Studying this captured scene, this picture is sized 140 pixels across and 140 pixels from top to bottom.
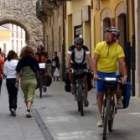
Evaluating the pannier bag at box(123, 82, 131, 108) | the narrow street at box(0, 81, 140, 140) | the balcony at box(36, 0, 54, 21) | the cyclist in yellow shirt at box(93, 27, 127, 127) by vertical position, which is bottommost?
the narrow street at box(0, 81, 140, 140)

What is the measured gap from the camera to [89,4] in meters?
26.0

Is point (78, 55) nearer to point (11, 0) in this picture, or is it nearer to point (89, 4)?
point (89, 4)

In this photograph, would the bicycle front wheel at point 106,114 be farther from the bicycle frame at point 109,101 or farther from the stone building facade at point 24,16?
the stone building facade at point 24,16

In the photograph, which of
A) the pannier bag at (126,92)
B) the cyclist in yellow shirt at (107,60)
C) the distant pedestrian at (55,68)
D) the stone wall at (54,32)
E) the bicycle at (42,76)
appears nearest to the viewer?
the pannier bag at (126,92)

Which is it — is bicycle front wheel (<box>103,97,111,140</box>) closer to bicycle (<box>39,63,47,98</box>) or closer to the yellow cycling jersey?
the yellow cycling jersey

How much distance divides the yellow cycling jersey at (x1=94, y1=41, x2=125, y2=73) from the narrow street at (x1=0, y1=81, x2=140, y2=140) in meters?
1.16

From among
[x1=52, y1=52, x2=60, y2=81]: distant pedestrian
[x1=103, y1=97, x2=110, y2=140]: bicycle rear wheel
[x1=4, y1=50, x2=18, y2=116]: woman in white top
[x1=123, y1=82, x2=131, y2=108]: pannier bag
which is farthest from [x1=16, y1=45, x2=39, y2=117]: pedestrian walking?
[x1=52, y1=52, x2=60, y2=81]: distant pedestrian

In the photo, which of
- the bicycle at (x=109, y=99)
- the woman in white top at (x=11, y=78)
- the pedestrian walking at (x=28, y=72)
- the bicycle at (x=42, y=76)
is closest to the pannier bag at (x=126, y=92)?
the bicycle at (x=109, y=99)

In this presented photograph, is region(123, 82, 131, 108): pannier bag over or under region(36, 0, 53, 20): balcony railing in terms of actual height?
under

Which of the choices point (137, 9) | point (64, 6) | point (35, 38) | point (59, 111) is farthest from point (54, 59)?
point (59, 111)

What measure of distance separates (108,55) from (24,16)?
4038 centimetres

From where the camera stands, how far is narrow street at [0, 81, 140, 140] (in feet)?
35.2

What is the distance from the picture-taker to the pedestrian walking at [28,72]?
46.0 feet

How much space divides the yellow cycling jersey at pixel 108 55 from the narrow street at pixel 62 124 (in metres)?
1.16
